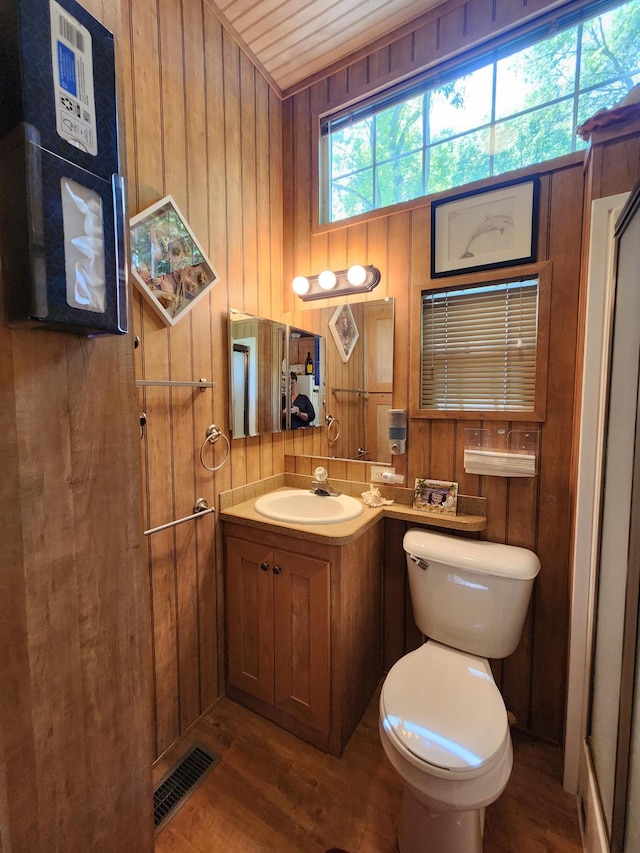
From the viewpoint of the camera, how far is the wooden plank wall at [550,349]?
1408 mm

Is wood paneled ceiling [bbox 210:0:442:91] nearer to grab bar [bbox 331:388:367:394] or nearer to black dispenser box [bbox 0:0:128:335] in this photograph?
black dispenser box [bbox 0:0:128:335]

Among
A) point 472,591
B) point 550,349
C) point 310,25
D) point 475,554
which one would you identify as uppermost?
point 310,25

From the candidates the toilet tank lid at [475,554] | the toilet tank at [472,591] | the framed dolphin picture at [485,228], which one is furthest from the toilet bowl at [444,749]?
the framed dolphin picture at [485,228]

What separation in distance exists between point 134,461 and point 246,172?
5.64ft

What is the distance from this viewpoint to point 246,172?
177cm

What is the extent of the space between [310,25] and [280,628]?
275 centimetres

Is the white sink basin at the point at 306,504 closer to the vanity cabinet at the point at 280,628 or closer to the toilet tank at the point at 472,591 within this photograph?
the vanity cabinet at the point at 280,628

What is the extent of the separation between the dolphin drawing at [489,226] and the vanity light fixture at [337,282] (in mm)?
429

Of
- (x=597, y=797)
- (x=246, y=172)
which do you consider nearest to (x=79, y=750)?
(x=597, y=797)

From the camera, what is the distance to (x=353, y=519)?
1549 mm

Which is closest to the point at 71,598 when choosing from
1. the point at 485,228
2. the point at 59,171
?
the point at 59,171

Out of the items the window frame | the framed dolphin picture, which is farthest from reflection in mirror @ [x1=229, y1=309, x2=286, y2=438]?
the framed dolphin picture

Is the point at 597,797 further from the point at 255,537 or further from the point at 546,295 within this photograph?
the point at 546,295

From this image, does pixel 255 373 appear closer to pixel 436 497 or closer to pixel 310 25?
pixel 436 497
